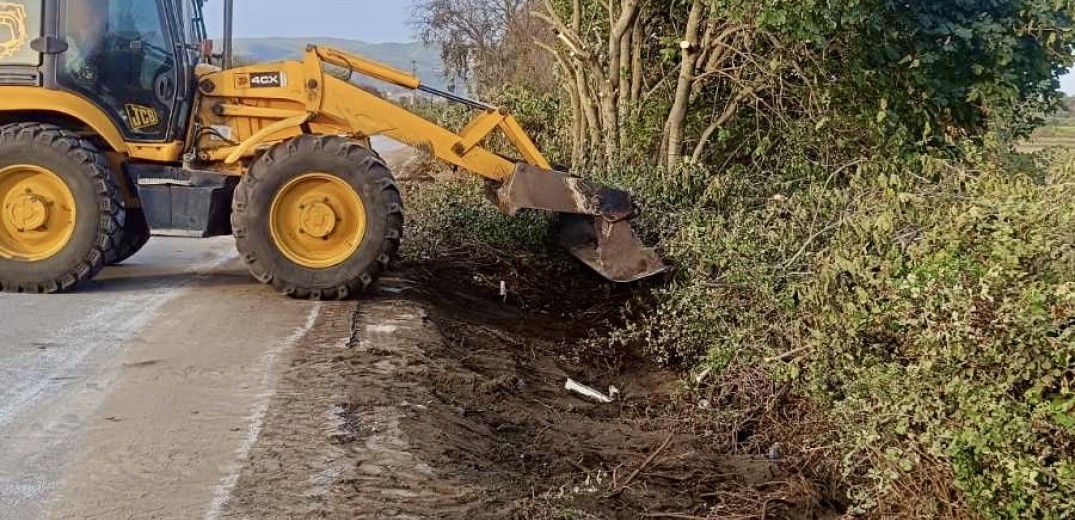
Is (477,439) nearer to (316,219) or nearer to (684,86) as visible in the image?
(316,219)

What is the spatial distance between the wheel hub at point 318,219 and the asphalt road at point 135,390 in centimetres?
58

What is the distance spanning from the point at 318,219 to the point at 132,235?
7.32 ft

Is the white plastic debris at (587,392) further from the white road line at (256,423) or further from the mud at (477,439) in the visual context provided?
the white road line at (256,423)

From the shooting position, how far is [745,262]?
24.2 feet

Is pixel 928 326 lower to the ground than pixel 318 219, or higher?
higher

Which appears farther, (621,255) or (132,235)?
(132,235)

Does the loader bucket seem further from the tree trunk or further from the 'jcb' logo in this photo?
the 'jcb' logo

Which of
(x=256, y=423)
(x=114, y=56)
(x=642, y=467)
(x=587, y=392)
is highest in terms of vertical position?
(x=114, y=56)

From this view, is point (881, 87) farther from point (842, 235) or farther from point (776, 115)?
point (842, 235)

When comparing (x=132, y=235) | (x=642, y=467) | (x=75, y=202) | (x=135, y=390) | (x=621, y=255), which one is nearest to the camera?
(x=642, y=467)

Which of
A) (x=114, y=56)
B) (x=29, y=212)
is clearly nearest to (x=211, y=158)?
(x=114, y=56)

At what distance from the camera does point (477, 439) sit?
220 inches

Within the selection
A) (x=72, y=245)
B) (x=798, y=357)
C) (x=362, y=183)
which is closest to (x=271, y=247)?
(x=362, y=183)

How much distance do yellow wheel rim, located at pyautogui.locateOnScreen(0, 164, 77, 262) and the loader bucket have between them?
340cm
